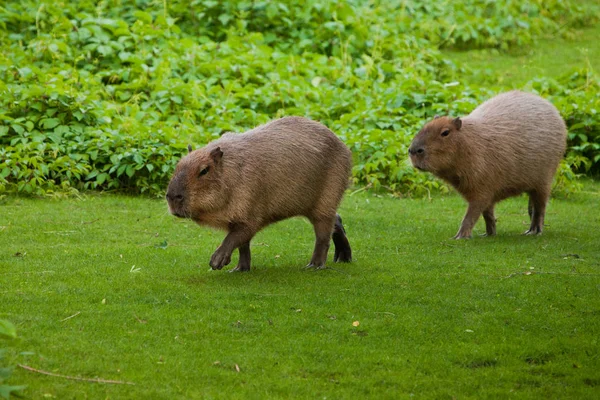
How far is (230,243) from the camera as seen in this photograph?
684 cm

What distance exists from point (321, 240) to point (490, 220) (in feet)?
8.16

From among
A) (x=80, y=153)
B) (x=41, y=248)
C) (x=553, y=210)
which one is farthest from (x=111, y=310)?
(x=553, y=210)

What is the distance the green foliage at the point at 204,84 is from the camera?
1035 centimetres

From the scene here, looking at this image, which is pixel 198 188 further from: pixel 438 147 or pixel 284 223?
pixel 438 147

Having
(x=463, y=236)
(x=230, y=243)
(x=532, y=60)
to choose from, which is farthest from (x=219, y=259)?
(x=532, y=60)

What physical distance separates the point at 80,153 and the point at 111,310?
4.83 metres

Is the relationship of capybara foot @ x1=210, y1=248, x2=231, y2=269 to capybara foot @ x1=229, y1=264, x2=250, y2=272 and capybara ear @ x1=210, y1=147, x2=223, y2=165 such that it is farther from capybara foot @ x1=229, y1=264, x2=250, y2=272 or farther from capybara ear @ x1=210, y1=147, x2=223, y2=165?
capybara ear @ x1=210, y1=147, x2=223, y2=165

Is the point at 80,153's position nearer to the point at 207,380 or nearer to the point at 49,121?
the point at 49,121

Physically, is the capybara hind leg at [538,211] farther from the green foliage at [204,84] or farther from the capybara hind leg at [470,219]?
the green foliage at [204,84]

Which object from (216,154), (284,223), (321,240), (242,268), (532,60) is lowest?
(284,223)

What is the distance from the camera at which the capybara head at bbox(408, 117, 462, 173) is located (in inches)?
351

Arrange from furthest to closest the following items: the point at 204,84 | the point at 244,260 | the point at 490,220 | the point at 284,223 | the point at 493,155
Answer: the point at 204,84
the point at 284,223
the point at 490,220
the point at 493,155
the point at 244,260

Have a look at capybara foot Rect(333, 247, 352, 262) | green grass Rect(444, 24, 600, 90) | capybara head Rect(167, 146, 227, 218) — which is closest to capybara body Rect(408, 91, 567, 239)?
capybara foot Rect(333, 247, 352, 262)

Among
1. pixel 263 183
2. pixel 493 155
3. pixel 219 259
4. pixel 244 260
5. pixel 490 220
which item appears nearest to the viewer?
pixel 219 259
